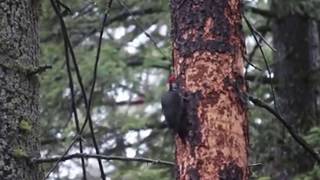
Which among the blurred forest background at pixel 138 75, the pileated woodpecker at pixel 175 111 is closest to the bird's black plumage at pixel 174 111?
the pileated woodpecker at pixel 175 111

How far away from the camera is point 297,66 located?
8.34 meters

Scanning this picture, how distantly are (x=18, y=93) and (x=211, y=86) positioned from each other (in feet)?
3.18

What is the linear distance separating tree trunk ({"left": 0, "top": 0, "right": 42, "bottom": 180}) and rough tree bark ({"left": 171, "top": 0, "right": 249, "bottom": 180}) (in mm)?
797

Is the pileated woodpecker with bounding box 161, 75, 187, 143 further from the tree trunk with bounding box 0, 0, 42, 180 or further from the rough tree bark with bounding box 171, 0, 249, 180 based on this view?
the tree trunk with bounding box 0, 0, 42, 180

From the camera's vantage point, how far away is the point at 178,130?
2.89m

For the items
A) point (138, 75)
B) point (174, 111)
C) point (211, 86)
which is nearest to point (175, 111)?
point (174, 111)

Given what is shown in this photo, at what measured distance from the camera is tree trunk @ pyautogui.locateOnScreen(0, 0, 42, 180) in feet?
10.9

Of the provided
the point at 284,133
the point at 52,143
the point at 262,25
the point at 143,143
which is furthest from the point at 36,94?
the point at 262,25

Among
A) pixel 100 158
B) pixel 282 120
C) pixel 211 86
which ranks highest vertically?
pixel 211 86

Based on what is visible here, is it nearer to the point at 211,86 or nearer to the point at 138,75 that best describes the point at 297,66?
the point at 138,75

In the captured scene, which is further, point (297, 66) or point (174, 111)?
point (297, 66)

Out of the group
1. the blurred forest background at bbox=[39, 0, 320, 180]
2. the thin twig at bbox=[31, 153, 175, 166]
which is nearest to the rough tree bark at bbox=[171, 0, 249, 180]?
the thin twig at bbox=[31, 153, 175, 166]

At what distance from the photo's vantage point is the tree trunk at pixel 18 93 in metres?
3.31

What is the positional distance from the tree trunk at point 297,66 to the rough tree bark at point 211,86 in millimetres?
4372
